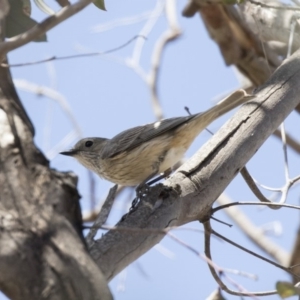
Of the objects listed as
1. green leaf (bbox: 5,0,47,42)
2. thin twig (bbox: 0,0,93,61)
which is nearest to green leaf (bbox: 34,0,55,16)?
green leaf (bbox: 5,0,47,42)

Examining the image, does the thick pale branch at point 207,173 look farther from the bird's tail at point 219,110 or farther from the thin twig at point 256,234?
the thin twig at point 256,234

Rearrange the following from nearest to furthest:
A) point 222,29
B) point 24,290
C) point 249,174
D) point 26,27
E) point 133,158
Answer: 1. point 24,290
2. point 26,27
3. point 249,174
4. point 133,158
5. point 222,29

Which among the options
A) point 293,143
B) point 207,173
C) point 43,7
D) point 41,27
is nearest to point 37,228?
point 41,27

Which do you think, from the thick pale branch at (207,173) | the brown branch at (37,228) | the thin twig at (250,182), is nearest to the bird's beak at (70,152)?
the thin twig at (250,182)

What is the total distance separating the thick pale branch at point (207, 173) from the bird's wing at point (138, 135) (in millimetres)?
808

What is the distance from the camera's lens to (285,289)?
211 centimetres

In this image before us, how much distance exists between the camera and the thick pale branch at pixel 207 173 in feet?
8.52

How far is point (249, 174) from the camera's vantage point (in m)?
3.82

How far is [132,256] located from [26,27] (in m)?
1.23

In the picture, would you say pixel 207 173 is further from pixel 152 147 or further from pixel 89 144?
pixel 89 144

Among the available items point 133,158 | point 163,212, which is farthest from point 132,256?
point 133,158

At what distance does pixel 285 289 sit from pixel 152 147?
2445mm

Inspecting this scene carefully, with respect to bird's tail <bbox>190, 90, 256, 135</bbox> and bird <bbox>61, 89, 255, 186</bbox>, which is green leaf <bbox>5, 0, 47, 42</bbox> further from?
bird <bbox>61, 89, 255, 186</bbox>

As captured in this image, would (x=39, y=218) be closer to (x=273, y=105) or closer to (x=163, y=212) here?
(x=163, y=212)
